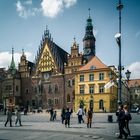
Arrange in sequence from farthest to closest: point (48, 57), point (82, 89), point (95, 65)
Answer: point (48, 57), point (82, 89), point (95, 65)

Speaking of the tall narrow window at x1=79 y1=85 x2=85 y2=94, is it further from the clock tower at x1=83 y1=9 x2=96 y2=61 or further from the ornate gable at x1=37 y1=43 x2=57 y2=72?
the clock tower at x1=83 y1=9 x2=96 y2=61

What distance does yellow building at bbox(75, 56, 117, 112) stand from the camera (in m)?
61.8

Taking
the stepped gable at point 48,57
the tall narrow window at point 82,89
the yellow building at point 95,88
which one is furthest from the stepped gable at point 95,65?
the stepped gable at point 48,57

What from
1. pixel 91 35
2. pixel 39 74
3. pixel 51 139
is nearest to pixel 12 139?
pixel 51 139

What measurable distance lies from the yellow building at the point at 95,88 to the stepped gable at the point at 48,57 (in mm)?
8457

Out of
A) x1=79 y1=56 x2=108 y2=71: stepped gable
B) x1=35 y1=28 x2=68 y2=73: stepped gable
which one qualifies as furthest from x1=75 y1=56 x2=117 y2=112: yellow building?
x1=35 y1=28 x2=68 y2=73: stepped gable

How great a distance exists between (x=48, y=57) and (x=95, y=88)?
17053 mm

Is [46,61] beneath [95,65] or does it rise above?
above

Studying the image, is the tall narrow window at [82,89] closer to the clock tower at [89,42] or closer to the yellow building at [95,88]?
the yellow building at [95,88]

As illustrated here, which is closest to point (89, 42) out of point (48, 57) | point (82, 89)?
point (48, 57)

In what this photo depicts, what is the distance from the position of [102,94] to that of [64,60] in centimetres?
1783

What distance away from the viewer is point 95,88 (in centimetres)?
6312

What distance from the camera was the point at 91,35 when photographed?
78.0m

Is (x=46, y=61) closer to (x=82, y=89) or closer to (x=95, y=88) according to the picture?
(x=82, y=89)
